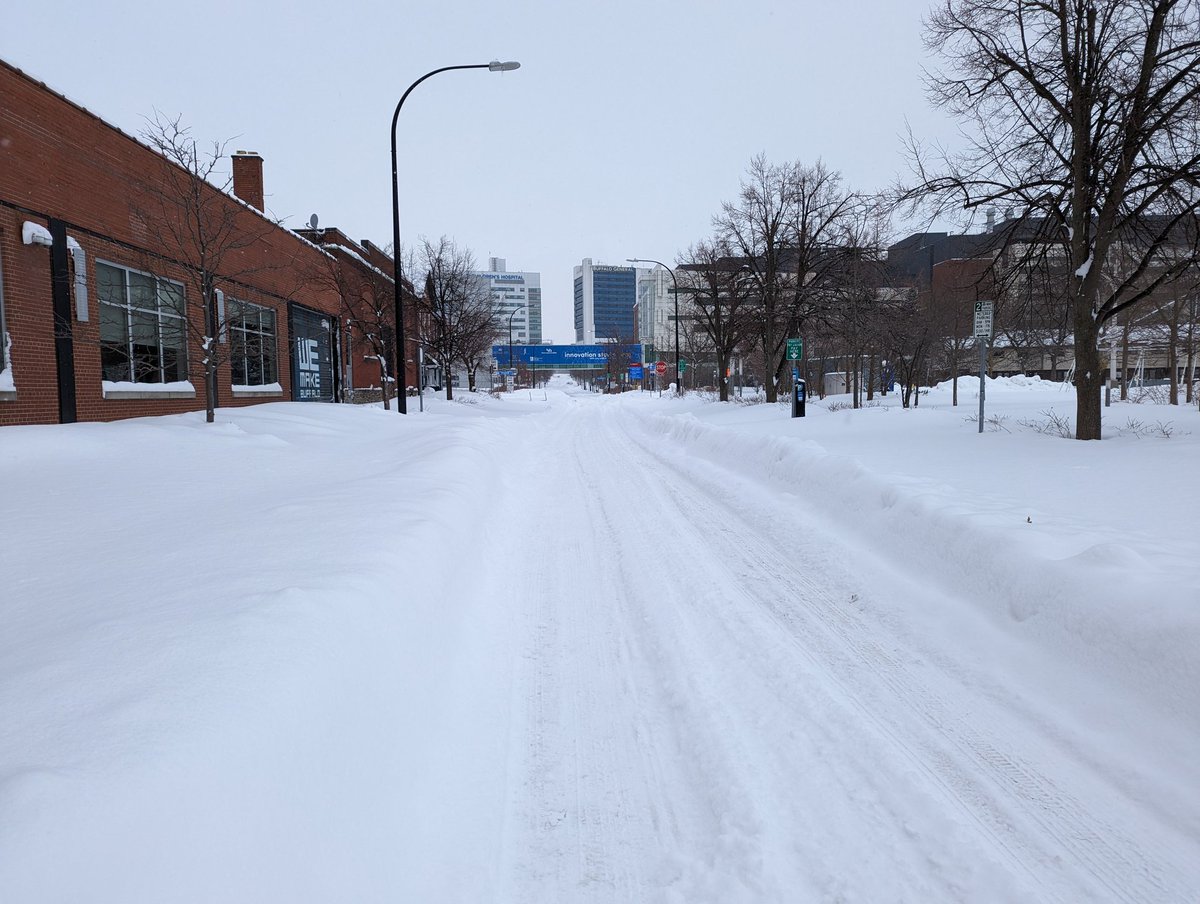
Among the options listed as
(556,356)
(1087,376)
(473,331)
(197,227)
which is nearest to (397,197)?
(197,227)

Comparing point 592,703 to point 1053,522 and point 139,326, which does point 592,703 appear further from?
point 139,326

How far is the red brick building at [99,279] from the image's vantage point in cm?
1161

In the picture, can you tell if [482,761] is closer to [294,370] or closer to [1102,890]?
[1102,890]

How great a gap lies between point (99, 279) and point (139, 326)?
1.47 metres

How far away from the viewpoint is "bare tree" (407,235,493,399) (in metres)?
36.5

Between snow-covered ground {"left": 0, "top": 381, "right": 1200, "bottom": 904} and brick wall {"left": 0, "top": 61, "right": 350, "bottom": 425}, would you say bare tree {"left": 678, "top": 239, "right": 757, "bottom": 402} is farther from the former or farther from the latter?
snow-covered ground {"left": 0, "top": 381, "right": 1200, "bottom": 904}

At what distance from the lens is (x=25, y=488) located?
741cm

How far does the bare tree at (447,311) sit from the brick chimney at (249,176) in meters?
9.63

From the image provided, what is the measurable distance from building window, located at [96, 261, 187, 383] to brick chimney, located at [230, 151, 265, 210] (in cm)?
1174

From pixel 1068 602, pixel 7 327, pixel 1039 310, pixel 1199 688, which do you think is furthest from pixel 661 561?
pixel 1039 310

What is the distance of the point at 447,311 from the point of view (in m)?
40.8

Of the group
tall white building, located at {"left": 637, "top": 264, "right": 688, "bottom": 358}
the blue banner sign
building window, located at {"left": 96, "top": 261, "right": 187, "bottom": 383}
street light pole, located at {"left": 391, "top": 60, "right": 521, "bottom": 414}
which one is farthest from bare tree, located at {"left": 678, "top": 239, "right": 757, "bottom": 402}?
tall white building, located at {"left": 637, "top": 264, "right": 688, "bottom": 358}

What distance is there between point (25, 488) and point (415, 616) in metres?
5.82

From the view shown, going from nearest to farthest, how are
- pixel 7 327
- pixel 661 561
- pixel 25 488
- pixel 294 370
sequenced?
pixel 661 561 → pixel 25 488 → pixel 7 327 → pixel 294 370
